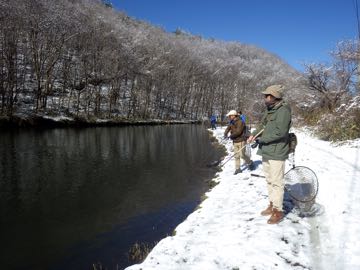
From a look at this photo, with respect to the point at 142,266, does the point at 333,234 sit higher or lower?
higher

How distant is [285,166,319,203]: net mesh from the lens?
754 cm

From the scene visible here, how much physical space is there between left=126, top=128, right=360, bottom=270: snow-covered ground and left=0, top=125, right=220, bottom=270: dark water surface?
1269mm

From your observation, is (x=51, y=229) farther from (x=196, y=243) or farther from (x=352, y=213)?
(x=352, y=213)

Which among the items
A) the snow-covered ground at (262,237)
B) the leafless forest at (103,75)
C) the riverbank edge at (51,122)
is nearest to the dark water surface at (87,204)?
the snow-covered ground at (262,237)

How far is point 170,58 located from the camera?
268 ft

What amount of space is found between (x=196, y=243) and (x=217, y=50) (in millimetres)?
134164

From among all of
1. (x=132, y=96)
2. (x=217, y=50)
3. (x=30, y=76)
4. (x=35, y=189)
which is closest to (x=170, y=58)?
(x=132, y=96)

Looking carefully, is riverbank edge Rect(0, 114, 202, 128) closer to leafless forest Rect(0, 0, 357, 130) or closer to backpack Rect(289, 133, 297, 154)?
leafless forest Rect(0, 0, 357, 130)

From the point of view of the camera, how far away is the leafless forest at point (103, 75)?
142 feet

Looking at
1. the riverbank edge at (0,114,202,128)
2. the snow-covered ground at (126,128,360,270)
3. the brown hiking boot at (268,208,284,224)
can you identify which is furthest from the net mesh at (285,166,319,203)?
the riverbank edge at (0,114,202,128)

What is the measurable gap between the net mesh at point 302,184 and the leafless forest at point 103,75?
19007 mm

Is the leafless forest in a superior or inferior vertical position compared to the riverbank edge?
superior

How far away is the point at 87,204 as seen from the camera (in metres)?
10.9

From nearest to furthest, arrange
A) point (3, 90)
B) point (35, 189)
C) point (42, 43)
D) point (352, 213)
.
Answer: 1. point (352, 213)
2. point (35, 189)
3. point (3, 90)
4. point (42, 43)
